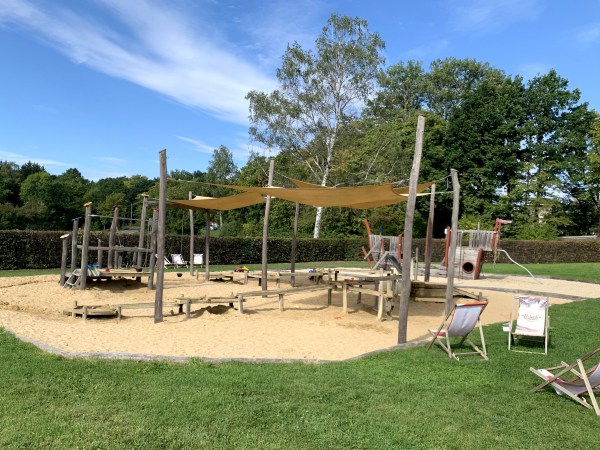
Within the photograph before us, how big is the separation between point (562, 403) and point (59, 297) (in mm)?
8948

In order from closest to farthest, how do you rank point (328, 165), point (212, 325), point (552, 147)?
1. point (212, 325)
2. point (328, 165)
3. point (552, 147)

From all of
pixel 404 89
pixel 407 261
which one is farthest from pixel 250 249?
pixel 404 89

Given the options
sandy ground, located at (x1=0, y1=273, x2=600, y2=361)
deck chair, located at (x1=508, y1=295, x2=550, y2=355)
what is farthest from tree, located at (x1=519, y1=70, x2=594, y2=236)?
deck chair, located at (x1=508, y1=295, x2=550, y2=355)

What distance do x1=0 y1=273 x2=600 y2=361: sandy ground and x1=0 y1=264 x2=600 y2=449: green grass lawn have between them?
0.75 m

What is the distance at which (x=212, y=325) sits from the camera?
7.07 m

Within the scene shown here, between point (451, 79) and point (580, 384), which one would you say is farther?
point (451, 79)

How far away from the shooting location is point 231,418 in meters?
3.33

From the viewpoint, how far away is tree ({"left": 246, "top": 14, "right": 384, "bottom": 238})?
24.6m

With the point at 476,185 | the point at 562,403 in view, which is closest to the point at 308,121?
the point at 476,185

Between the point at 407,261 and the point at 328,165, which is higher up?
the point at 328,165

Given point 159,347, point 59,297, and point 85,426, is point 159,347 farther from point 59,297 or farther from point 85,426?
point 59,297

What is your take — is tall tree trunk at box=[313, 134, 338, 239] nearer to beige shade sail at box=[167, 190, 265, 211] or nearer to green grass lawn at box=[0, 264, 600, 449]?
beige shade sail at box=[167, 190, 265, 211]

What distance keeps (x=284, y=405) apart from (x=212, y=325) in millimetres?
3668

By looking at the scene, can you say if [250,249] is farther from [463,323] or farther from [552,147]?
[552,147]
